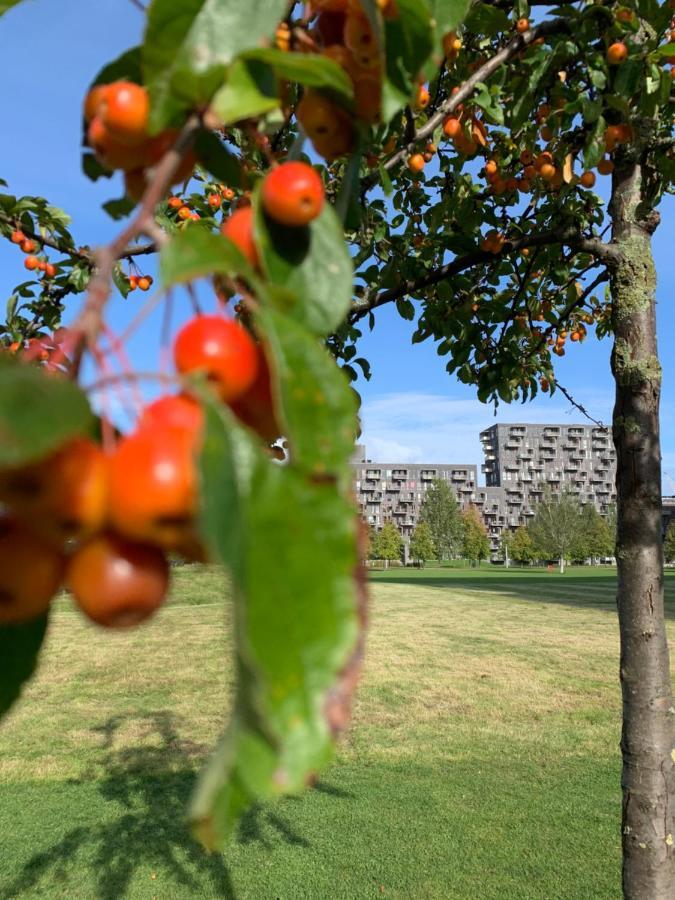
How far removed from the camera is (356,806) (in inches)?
270

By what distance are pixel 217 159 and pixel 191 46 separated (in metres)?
0.16

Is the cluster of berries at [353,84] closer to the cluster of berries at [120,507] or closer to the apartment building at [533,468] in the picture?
the cluster of berries at [120,507]

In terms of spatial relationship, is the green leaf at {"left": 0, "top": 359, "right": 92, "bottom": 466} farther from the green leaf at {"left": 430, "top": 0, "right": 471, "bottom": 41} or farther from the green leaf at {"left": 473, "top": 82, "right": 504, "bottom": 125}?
the green leaf at {"left": 473, "top": 82, "right": 504, "bottom": 125}

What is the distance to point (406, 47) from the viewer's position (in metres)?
0.79

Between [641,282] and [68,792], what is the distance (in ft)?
23.6

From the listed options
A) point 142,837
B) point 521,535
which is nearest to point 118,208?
point 142,837

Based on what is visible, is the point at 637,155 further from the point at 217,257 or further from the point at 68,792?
the point at 68,792

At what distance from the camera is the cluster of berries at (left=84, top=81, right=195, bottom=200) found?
0.62 meters

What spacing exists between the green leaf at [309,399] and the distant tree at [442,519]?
66.5 metres

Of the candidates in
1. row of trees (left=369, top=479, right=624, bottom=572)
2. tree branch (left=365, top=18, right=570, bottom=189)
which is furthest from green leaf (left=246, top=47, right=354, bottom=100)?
row of trees (left=369, top=479, right=624, bottom=572)

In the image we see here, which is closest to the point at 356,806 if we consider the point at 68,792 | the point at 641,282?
the point at 68,792

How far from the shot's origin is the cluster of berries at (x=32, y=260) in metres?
4.14

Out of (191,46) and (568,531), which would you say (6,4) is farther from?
(568,531)

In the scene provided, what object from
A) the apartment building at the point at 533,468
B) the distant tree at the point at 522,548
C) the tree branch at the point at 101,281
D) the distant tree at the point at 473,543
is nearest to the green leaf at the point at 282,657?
the tree branch at the point at 101,281
